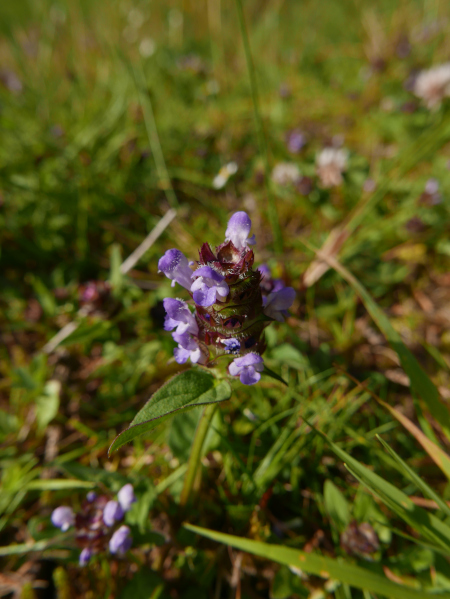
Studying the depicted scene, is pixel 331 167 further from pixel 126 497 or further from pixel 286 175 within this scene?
pixel 126 497

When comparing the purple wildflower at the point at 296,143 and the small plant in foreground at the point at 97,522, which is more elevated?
the purple wildflower at the point at 296,143

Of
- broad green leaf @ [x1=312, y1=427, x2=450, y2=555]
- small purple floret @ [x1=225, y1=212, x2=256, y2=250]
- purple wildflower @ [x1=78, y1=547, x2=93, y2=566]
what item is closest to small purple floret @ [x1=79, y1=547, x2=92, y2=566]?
purple wildflower @ [x1=78, y1=547, x2=93, y2=566]

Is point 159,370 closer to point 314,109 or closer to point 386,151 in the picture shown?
point 386,151

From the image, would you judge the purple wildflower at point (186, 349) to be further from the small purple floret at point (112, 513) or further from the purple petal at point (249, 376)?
the small purple floret at point (112, 513)

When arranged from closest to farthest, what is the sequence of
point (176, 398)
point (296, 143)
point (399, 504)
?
point (176, 398)
point (399, 504)
point (296, 143)

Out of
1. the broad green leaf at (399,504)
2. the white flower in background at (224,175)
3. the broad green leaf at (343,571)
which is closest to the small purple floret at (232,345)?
the broad green leaf at (399,504)

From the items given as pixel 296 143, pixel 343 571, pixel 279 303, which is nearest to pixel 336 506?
pixel 343 571

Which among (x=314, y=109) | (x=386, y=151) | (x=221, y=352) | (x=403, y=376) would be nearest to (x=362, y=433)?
(x=403, y=376)
